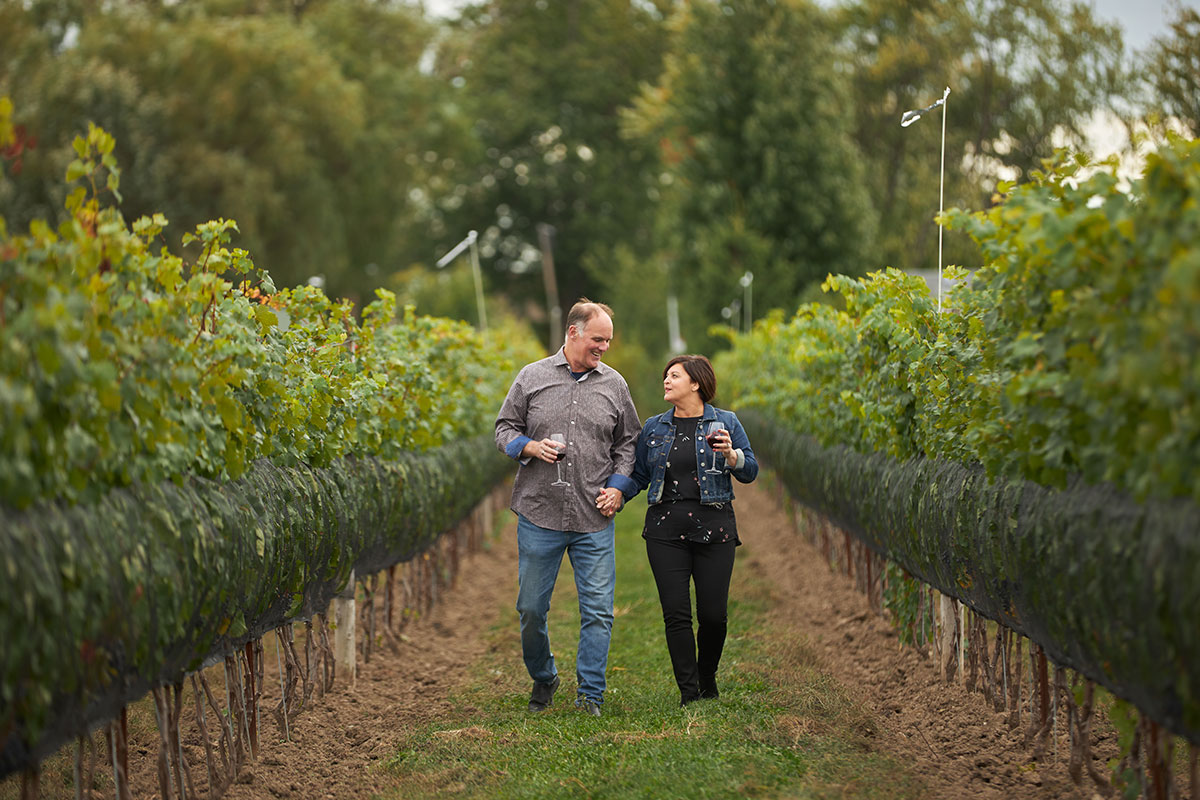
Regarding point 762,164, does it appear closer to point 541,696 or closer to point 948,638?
point 948,638

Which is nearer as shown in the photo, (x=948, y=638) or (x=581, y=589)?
(x=581, y=589)

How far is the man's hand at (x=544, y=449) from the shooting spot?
650 cm

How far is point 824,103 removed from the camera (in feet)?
109

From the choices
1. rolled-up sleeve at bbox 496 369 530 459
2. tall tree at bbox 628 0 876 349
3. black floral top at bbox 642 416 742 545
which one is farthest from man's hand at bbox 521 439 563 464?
tall tree at bbox 628 0 876 349

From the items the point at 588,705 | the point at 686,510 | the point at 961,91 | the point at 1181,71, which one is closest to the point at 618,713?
the point at 588,705

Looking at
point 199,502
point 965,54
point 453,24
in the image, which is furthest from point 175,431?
point 453,24

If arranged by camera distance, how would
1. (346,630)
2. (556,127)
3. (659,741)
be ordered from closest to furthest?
(659,741) < (346,630) < (556,127)

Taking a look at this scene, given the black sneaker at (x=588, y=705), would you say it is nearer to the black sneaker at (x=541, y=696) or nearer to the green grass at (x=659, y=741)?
the green grass at (x=659, y=741)

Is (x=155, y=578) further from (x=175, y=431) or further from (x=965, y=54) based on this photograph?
(x=965, y=54)

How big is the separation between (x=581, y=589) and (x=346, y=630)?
6.63 feet

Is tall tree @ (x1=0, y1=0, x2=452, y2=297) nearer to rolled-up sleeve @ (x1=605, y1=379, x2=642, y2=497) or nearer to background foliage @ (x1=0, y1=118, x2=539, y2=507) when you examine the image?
background foliage @ (x1=0, y1=118, x2=539, y2=507)

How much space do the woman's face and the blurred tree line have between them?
77.2ft

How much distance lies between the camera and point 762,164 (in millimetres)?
33750

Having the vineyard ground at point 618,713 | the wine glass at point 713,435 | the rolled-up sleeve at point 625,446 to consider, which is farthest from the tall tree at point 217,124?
the wine glass at point 713,435
